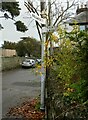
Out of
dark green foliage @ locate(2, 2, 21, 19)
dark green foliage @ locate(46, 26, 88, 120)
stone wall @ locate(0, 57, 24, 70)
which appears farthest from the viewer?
stone wall @ locate(0, 57, 24, 70)

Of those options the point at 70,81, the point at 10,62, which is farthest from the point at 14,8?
the point at 10,62

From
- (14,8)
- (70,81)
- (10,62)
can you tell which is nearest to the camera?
(70,81)

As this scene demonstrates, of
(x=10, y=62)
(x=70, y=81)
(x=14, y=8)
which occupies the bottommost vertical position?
(x=70, y=81)

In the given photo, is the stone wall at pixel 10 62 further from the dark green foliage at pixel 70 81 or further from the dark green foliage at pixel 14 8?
the dark green foliage at pixel 70 81

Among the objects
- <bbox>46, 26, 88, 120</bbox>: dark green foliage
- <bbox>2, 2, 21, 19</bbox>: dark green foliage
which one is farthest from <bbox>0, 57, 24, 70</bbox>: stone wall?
<bbox>46, 26, 88, 120</bbox>: dark green foliage

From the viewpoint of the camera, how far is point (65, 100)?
382 centimetres

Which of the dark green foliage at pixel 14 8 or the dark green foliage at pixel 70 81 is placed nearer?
the dark green foliage at pixel 70 81

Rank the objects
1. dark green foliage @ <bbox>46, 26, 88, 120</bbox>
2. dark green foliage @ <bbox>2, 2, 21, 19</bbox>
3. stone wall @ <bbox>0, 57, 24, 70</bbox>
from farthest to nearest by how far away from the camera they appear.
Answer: stone wall @ <bbox>0, 57, 24, 70</bbox> → dark green foliage @ <bbox>2, 2, 21, 19</bbox> → dark green foliage @ <bbox>46, 26, 88, 120</bbox>

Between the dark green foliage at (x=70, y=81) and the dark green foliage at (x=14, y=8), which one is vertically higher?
the dark green foliage at (x=14, y=8)

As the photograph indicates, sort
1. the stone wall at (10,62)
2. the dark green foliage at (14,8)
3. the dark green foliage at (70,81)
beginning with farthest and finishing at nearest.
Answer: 1. the stone wall at (10,62)
2. the dark green foliage at (14,8)
3. the dark green foliage at (70,81)

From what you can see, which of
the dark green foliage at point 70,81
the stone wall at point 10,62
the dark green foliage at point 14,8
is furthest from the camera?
the stone wall at point 10,62

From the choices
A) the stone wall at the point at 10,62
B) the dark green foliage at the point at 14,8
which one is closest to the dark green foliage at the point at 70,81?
the dark green foliage at the point at 14,8

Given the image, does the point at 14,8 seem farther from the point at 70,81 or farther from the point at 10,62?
the point at 10,62

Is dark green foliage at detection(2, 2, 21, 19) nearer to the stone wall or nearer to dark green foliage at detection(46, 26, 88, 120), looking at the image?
dark green foliage at detection(46, 26, 88, 120)
